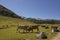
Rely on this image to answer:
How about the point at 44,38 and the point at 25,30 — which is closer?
the point at 44,38

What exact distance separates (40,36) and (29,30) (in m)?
13.7

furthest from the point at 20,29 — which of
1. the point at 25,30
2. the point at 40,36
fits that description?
the point at 40,36

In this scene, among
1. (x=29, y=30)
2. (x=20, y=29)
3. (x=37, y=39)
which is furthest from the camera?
(x=20, y=29)

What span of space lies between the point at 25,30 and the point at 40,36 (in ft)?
49.7

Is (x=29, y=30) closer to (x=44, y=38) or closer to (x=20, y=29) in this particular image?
(x=20, y=29)

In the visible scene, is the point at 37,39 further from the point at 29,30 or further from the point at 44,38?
the point at 29,30

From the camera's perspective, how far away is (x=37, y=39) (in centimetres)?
2725

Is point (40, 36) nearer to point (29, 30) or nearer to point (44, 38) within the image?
point (44, 38)

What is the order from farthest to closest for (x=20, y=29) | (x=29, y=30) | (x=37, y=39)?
(x=20, y=29)
(x=29, y=30)
(x=37, y=39)

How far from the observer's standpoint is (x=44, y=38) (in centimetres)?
2850

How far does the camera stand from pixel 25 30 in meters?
43.5

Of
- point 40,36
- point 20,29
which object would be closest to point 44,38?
point 40,36

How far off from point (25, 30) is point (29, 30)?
1601 mm

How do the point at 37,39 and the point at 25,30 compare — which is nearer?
the point at 37,39
